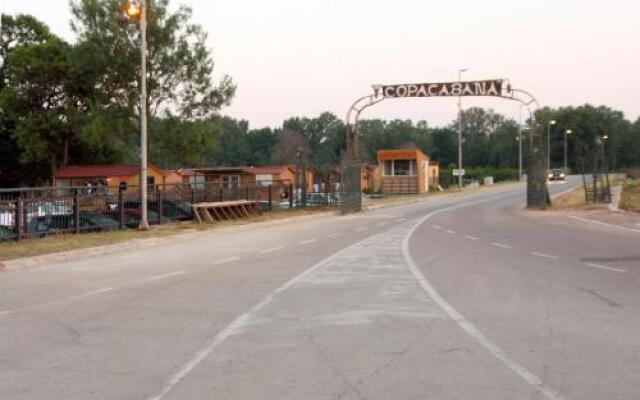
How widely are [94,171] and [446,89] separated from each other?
29.7 meters

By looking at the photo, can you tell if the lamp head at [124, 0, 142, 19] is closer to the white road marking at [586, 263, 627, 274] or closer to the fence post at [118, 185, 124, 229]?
the fence post at [118, 185, 124, 229]

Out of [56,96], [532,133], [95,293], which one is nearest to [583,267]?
[95,293]

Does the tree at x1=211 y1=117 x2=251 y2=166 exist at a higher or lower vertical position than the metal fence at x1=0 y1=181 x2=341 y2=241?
higher

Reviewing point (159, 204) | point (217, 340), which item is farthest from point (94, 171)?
point (217, 340)

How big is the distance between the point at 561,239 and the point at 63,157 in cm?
4686

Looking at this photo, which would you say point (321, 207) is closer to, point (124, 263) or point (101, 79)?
point (101, 79)

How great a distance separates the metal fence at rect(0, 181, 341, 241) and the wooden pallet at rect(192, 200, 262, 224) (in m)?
0.56

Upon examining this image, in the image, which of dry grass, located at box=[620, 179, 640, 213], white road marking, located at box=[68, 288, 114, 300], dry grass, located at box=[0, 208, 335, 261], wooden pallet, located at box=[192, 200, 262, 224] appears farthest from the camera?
dry grass, located at box=[620, 179, 640, 213]

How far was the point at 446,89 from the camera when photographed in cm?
3741

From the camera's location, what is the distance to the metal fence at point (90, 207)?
69.0 feet

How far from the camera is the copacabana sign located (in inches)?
Result: 1439

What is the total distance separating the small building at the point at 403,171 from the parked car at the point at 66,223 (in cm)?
4327

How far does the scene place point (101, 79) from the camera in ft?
158

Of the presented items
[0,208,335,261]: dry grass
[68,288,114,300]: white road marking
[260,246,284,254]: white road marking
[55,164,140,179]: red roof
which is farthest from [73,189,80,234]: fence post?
[55,164,140,179]: red roof
